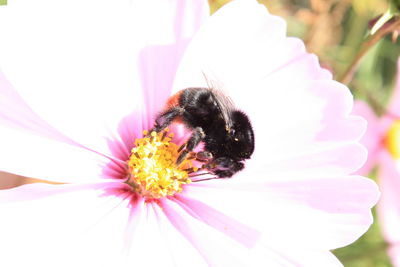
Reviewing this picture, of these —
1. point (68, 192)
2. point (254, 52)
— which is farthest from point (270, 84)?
point (68, 192)

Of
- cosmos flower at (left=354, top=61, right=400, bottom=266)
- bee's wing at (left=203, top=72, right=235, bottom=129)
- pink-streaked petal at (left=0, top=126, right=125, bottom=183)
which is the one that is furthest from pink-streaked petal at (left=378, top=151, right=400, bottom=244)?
pink-streaked petal at (left=0, top=126, right=125, bottom=183)

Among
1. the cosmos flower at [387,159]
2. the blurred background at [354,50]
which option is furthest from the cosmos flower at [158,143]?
the cosmos flower at [387,159]

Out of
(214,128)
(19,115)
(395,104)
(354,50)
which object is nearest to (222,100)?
(214,128)

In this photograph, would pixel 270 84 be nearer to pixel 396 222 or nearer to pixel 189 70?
pixel 189 70

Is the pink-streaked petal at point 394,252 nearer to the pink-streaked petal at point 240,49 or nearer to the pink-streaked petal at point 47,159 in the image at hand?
the pink-streaked petal at point 240,49

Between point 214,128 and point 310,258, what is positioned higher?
point 214,128

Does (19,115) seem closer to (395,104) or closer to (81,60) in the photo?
(81,60)
